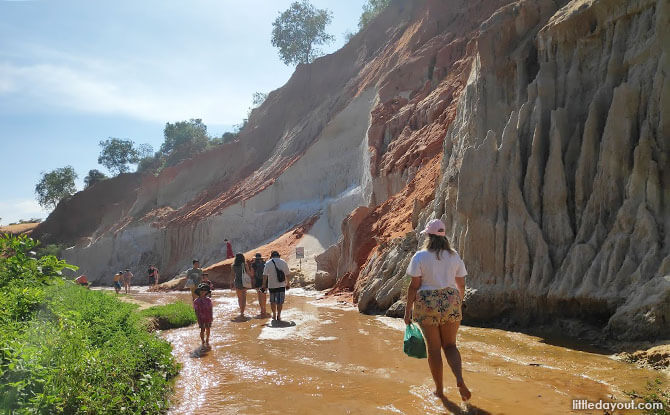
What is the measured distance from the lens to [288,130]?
128ft

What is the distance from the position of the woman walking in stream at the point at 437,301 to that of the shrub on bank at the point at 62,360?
8.40 ft

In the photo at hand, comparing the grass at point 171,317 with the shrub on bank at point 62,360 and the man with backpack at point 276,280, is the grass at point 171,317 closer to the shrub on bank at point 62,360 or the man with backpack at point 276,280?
the man with backpack at point 276,280

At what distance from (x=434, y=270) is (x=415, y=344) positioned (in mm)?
703

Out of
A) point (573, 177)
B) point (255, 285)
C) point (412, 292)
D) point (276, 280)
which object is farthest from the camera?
point (255, 285)

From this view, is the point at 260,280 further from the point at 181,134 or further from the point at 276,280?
the point at 181,134

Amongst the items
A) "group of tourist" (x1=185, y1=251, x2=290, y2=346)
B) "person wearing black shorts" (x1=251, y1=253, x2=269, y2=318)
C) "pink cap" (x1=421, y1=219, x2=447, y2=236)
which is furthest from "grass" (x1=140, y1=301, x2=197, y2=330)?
"pink cap" (x1=421, y1=219, x2=447, y2=236)

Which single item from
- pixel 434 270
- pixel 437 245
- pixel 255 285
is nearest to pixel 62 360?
pixel 434 270

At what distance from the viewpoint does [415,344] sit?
4535 mm

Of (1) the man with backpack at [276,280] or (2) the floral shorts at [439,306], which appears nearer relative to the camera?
(2) the floral shorts at [439,306]

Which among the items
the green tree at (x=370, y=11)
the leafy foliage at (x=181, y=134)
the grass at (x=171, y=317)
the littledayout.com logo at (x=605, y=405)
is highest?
the green tree at (x=370, y=11)

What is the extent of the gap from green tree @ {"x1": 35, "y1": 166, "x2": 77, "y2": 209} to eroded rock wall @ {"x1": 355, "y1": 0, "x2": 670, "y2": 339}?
6582cm

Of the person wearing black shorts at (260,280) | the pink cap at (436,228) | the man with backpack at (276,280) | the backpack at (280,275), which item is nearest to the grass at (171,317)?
the person wearing black shorts at (260,280)

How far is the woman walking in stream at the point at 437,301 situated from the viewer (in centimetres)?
455

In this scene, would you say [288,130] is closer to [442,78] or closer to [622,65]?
[442,78]
